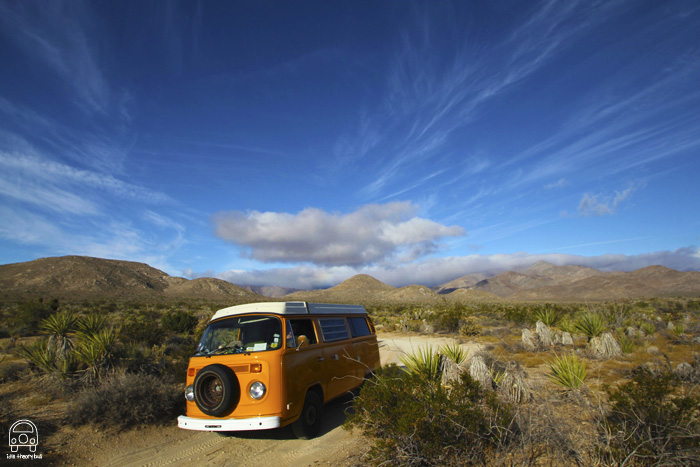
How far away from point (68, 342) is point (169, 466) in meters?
6.08

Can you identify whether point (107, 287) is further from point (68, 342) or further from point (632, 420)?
point (632, 420)

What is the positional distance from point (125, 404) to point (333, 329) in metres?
4.16

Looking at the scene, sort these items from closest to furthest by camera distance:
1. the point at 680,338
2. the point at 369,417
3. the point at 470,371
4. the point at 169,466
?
the point at 369,417, the point at 169,466, the point at 470,371, the point at 680,338

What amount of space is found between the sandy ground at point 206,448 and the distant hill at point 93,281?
56386mm

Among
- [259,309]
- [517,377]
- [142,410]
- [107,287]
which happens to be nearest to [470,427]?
[517,377]

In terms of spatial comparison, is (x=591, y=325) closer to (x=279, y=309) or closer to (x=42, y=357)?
(x=279, y=309)

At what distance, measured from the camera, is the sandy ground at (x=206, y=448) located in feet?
A: 17.6

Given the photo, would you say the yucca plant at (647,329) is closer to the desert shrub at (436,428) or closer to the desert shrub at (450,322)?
the desert shrub at (450,322)

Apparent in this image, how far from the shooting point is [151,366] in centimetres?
917

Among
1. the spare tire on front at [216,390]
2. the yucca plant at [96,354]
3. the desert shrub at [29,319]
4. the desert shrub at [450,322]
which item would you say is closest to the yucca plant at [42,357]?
the yucca plant at [96,354]

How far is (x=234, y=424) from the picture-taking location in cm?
516

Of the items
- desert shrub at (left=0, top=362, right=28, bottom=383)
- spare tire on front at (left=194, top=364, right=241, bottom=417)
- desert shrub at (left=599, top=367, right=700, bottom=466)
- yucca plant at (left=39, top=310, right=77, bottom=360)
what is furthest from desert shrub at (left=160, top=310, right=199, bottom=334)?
desert shrub at (left=599, top=367, right=700, bottom=466)

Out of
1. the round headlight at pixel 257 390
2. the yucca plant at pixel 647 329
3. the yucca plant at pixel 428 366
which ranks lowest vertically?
the yucca plant at pixel 647 329

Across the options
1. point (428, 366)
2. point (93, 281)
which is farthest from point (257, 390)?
point (93, 281)
